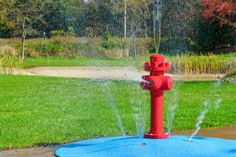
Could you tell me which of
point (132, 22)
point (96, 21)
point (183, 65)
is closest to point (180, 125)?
point (183, 65)

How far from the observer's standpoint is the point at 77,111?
29.7 feet

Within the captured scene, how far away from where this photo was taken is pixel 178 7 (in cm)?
2111

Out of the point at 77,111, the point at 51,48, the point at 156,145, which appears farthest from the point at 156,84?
the point at 51,48

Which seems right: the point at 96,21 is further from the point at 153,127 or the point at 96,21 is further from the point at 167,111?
the point at 153,127

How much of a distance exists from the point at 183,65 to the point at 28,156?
44.4 feet

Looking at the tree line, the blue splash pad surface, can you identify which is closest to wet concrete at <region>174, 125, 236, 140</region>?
the blue splash pad surface

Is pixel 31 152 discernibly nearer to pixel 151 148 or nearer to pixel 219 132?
pixel 151 148

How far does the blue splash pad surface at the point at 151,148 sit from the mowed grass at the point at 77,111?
1.91 m

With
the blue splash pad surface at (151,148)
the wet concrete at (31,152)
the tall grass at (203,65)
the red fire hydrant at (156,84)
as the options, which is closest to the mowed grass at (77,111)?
the wet concrete at (31,152)

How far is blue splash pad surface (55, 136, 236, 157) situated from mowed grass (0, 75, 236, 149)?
191 centimetres

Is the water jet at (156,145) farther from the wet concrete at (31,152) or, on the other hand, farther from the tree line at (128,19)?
the tree line at (128,19)

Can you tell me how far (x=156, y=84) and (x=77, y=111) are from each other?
475 cm

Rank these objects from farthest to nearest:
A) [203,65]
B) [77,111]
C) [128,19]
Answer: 1. [128,19]
2. [203,65]
3. [77,111]

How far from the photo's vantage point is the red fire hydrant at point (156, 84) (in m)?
4.42
